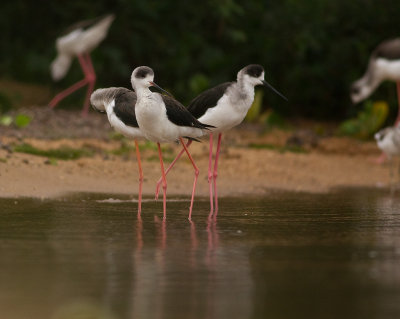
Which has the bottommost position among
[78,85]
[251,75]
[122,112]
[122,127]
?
[122,127]

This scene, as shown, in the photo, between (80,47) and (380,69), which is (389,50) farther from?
(80,47)

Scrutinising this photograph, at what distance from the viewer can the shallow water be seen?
4.62 meters

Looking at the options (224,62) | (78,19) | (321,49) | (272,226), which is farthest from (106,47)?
(272,226)

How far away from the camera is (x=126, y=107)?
850 cm

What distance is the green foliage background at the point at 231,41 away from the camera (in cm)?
1650

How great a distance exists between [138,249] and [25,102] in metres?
11.7

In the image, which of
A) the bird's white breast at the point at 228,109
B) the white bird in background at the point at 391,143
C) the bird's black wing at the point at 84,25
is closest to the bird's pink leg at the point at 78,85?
the bird's black wing at the point at 84,25

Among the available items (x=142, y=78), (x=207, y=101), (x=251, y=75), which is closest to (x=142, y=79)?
(x=142, y=78)

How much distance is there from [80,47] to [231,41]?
9.67 ft

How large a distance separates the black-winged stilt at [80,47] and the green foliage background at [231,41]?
59cm

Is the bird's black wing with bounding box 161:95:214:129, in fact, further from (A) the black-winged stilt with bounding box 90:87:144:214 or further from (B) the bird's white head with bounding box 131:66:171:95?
(A) the black-winged stilt with bounding box 90:87:144:214

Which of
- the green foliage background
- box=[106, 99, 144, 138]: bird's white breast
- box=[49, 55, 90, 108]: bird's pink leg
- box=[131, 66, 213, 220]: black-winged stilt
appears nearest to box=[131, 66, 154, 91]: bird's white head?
box=[131, 66, 213, 220]: black-winged stilt

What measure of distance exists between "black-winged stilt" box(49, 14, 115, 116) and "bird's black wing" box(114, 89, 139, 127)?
6881 mm

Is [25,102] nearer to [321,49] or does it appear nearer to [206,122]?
[321,49]
